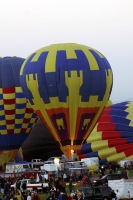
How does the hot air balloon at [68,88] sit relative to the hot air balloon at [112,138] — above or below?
above

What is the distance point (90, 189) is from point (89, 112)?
11.4 m

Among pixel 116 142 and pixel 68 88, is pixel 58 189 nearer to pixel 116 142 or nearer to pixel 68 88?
pixel 68 88

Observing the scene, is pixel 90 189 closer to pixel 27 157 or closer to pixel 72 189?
pixel 72 189

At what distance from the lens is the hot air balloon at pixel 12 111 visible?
105 feet

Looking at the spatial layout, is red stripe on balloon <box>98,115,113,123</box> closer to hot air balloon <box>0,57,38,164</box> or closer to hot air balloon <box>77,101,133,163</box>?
hot air balloon <box>77,101,133,163</box>

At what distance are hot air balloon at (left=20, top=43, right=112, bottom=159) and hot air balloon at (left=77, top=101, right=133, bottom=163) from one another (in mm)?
1562

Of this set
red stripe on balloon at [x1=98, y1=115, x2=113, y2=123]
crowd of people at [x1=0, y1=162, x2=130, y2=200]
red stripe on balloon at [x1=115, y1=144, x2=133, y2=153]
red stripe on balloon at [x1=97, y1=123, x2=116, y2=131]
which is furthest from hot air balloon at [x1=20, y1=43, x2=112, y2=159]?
crowd of people at [x1=0, y1=162, x2=130, y2=200]

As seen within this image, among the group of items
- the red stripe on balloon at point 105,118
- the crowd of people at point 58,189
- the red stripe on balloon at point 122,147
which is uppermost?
the red stripe on balloon at point 105,118

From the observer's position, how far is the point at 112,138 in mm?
30891

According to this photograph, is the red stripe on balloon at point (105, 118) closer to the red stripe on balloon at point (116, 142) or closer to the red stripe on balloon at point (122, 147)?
the red stripe on balloon at point (116, 142)

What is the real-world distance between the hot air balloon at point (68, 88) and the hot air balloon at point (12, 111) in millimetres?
2556

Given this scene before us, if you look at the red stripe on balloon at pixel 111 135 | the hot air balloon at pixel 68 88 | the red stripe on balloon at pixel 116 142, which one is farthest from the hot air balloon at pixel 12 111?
the red stripe on balloon at pixel 116 142

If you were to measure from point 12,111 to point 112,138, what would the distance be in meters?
5.70

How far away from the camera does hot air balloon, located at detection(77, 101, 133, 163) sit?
3055cm
